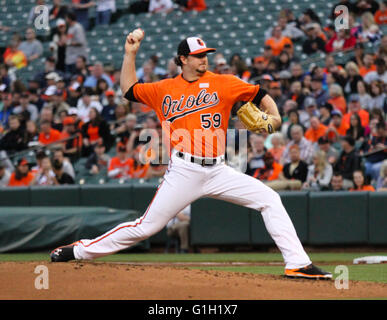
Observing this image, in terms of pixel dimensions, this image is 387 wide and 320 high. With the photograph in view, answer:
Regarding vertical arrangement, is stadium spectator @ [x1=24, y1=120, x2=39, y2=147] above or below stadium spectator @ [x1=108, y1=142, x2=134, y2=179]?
above

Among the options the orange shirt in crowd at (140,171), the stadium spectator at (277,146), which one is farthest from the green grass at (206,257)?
the stadium spectator at (277,146)

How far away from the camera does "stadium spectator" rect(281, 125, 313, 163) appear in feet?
41.5

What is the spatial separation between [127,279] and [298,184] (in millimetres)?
6264

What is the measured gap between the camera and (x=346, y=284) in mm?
6375

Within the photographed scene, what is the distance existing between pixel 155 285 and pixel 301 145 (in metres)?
7.22

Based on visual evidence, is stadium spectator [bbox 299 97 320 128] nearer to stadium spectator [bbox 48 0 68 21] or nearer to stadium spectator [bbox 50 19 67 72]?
stadium spectator [bbox 50 19 67 72]

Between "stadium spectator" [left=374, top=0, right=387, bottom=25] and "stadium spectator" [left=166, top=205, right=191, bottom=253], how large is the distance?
6445 millimetres

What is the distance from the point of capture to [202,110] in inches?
255

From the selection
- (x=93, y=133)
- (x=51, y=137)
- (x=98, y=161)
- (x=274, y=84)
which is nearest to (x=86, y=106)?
(x=51, y=137)

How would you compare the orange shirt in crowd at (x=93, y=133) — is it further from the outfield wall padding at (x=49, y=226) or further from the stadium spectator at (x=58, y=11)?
the stadium spectator at (x=58, y=11)

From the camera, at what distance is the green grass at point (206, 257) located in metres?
10.6

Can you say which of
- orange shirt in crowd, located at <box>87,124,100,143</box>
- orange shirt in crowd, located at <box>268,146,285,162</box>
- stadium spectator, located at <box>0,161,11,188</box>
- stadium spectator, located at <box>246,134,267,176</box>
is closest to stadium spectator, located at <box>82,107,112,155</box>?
orange shirt in crowd, located at <box>87,124,100,143</box>

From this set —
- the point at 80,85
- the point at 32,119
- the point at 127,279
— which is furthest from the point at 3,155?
the point at 127,279

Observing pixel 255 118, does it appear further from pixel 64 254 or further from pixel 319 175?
pixel 319 175
